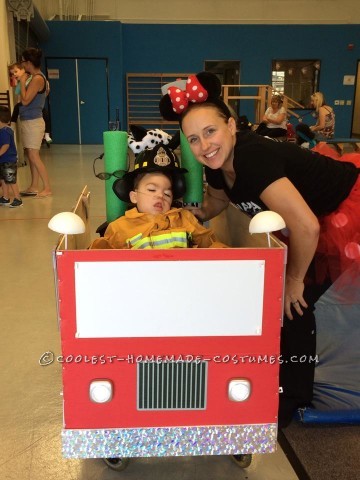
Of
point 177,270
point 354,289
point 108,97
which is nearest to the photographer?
point 177,270

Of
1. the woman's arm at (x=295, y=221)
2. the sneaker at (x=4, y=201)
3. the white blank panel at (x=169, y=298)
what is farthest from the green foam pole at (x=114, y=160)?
the sneaker at (x=4, y=201)

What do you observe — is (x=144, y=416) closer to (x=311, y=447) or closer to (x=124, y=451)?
(x=124, y=451)

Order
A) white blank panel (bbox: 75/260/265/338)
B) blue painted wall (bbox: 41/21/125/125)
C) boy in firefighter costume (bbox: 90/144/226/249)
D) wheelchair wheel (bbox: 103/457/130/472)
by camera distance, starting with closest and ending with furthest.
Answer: white blank panel (bbox: 75/260/265/338)
wheelchair wheel (bbox: 103/457/130/472)
boy in firefighter costume (bbox: 90/144/226/249)
blue painted wall (bbox: 41/21/125/125)

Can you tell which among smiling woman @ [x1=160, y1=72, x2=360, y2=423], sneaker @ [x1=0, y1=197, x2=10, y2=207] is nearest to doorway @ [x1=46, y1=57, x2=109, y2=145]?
sneaker @ [x1=0, y1=197, x2=10, y2=207]

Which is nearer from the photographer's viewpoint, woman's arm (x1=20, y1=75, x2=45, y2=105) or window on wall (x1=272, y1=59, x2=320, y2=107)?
woman's arm (x1=20, y1=75, x2=45, y2=105)

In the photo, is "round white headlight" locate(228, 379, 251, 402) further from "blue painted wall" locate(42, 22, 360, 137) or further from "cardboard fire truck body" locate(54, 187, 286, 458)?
"blue painted wall" locate(42, 22, 360, 137)

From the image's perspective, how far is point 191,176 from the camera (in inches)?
82.0

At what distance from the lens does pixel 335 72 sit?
12867mm

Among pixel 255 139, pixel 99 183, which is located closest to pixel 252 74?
pixel 99 183

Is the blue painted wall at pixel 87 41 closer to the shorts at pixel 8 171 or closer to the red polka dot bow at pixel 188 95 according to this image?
the shorts at pixel 8 171

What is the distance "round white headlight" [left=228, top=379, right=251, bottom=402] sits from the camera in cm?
126

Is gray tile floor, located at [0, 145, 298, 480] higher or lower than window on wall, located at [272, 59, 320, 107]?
lower

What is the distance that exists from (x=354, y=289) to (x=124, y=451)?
3.30ft

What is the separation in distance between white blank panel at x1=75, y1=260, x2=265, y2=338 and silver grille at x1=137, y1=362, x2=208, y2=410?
100mm
